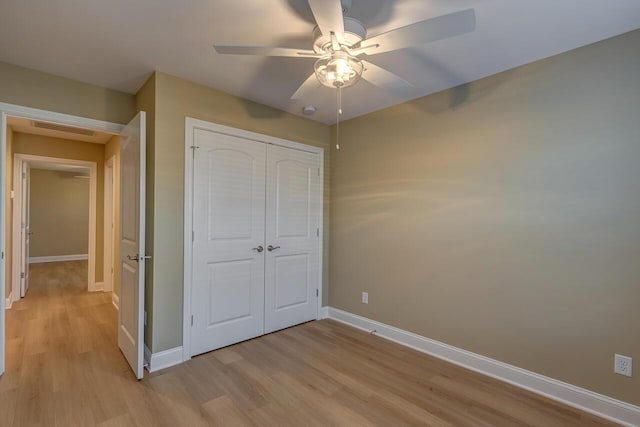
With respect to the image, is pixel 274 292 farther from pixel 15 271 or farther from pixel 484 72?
pixel 15 271

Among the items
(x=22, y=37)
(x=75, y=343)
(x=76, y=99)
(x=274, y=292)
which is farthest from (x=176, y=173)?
(x=75, y=343)

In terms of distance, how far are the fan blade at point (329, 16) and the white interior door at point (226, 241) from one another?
171 cm

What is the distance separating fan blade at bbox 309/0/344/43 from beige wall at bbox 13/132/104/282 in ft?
16.1

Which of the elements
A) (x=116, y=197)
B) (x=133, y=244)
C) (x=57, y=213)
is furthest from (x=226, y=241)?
(x=57, y=213)

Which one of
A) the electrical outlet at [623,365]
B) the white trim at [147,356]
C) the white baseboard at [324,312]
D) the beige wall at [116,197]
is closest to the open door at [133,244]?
the white trim at [147,356]

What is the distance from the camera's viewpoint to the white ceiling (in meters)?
1.69

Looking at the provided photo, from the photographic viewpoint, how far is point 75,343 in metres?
2.95

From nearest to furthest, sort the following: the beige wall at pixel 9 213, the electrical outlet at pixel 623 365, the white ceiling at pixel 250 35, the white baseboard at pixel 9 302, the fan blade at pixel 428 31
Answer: the fan blade at pixel 428 31 < the white ceiling at pixel 250 35 < the electrical outlet at pixel 623 365 < the beige wall at pixel 9 213 < the white baseboard at pixel 9 302

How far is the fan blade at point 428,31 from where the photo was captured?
1250 millimetres

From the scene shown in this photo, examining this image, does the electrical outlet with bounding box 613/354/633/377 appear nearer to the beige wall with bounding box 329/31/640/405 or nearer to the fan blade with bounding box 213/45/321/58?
the beige wall with bounding box 329/31/640/405

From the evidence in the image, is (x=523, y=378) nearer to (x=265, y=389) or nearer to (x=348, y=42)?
(x=265, y=389)

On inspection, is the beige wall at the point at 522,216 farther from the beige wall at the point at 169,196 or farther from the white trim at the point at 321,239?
the beige wall at the point at 169,196

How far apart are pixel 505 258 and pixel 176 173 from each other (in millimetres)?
2821

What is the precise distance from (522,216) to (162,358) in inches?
123
